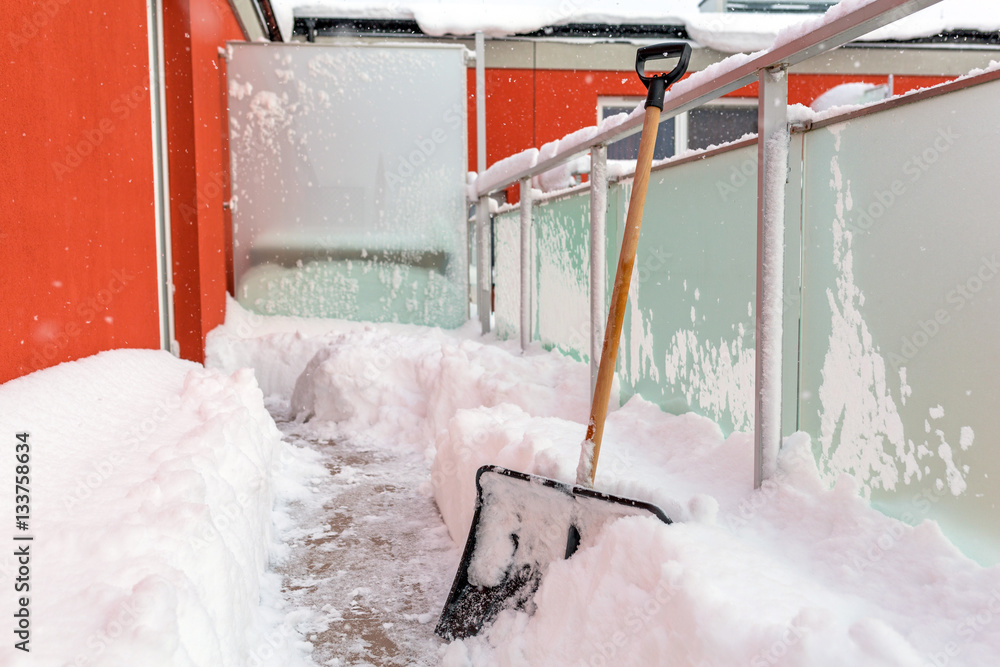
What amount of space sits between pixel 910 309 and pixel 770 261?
1.29 ft

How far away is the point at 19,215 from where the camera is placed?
234cm

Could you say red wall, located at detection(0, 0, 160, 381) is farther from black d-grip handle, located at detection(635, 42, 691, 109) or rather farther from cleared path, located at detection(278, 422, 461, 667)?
black d-grip handle, located at detection(635, 42, 691, 109)

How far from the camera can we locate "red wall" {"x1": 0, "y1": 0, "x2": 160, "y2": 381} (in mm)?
2324

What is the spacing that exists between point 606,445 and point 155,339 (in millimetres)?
2898

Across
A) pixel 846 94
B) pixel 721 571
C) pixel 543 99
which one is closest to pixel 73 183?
pixel 721 571

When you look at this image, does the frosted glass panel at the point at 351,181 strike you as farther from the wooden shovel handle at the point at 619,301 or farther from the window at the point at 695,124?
the wooden shovel handle at the point at 619,301

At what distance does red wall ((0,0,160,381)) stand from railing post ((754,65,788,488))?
224cm

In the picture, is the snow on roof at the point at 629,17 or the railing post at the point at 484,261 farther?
the snow on roof at the point at 629,17

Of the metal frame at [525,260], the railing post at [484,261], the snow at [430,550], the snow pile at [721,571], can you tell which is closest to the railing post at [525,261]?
the metal frame at [525,260]

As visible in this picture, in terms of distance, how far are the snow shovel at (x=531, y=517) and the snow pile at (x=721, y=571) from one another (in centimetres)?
6

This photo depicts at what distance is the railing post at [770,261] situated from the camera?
1.98m

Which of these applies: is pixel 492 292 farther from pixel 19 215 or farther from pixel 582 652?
pixel 582 652

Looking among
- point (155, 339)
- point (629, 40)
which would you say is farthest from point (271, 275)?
point (629, 40)

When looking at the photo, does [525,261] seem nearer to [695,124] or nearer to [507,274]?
[507,274]
